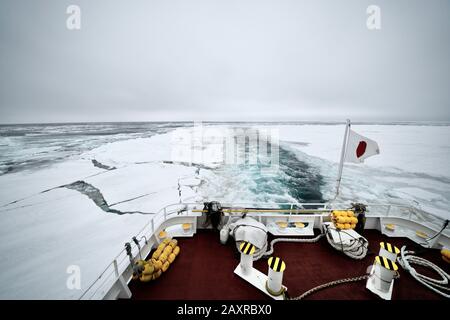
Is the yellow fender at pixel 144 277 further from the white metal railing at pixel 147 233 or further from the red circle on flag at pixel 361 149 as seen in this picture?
the red circle on flag at pixel 361 149

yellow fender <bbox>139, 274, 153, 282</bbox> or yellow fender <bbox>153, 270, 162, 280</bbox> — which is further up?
yellow fender <bbox>139, 274, 153, 282</bbox>

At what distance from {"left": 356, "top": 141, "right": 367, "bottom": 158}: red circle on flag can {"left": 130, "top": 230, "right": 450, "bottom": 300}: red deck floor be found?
1.68 metres

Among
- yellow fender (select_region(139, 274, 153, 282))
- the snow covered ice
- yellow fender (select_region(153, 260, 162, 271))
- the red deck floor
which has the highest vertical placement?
yellow fender (select_region(153, 260, 162, 271))

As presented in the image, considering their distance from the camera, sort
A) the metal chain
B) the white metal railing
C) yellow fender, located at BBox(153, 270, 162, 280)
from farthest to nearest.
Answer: yellow fender, located at BBox(153, 270, 162, 280) < the metal chain < the white metal railing

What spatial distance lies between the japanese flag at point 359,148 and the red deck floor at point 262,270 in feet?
5.37

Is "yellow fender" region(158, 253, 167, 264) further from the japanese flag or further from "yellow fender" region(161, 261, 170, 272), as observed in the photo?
the japanese flag

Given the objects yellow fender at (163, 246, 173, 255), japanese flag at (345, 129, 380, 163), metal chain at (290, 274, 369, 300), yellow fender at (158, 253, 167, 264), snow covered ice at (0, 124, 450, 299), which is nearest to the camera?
metal chain at (290, 274, 369, 300)

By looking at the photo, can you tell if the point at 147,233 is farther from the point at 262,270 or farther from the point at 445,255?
the point at 445,255

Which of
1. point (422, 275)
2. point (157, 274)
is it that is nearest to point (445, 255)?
point (422, 275)

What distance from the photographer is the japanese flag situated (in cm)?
324

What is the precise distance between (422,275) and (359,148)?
2132mm

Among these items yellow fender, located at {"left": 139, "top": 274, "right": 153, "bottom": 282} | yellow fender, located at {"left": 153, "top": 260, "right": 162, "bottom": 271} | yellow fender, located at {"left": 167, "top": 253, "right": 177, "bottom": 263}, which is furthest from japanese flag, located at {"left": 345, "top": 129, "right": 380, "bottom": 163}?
yellow fender, located at {"left": 139, "top": 274, "right": 153, "bottom": 282}
